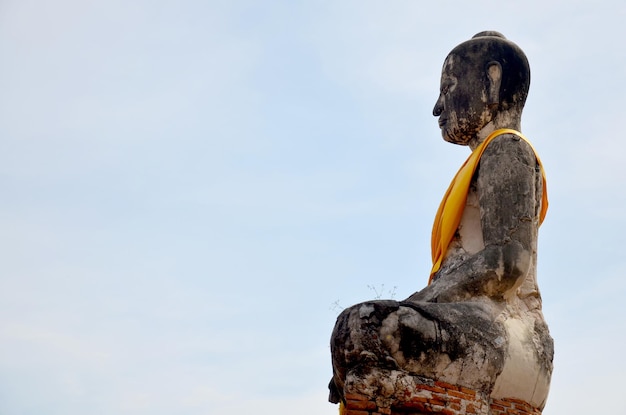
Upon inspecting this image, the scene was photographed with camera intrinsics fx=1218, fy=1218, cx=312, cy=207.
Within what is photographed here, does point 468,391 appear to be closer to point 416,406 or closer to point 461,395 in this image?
point 461,395

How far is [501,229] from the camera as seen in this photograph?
10469 mm

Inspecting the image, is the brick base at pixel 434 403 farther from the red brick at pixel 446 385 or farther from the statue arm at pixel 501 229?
the statue arm at pixel 501 229

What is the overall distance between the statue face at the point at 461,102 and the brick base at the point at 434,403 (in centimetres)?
265

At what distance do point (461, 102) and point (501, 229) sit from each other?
1.48 m

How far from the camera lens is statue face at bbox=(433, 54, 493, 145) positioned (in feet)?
37.0

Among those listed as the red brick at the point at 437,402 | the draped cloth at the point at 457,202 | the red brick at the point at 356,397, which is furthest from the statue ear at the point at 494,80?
the red brick at the point at 356,397

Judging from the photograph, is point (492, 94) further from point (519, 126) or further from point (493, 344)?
point (493, 344)

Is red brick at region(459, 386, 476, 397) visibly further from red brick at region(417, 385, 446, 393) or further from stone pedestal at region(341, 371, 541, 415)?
red brick at region(417, 385, 446, 393)

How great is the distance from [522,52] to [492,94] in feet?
1.78

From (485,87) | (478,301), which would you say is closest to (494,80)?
(485,87)

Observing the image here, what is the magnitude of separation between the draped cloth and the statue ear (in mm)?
344

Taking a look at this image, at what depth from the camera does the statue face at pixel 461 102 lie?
444 inches

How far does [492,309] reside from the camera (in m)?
10.3

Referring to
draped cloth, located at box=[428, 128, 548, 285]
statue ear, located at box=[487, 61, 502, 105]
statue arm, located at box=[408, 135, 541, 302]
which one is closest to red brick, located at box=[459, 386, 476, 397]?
statue arm, located at box=[408, 135, 541, 302]
